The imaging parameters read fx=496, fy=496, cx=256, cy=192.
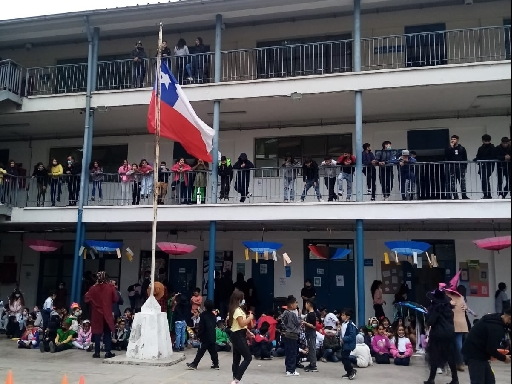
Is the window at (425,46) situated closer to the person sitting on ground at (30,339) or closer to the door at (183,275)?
the door at (183,275)

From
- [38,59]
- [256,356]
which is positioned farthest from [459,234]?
[38,59]

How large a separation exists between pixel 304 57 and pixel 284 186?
4264 millimetres

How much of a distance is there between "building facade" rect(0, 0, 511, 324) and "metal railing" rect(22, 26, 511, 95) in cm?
5

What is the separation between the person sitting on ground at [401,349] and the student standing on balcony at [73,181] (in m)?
10.0

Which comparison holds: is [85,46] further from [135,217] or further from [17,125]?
[135,217]

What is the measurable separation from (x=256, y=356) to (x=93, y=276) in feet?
24.6

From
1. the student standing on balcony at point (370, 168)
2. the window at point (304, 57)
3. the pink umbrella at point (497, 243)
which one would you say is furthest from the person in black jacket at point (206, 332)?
the window at point (304, 57)

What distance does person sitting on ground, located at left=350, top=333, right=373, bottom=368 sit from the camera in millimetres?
10391

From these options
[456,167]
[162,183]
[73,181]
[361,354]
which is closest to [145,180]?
[162,183]

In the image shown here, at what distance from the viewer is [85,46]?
56.1 feet

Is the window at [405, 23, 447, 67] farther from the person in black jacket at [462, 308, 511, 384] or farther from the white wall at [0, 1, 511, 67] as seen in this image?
the person in black jacket at [462, 308, 511, 384]

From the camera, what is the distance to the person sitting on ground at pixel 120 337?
11.8 m

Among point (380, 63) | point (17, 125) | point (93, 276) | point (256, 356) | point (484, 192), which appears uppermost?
point (380, 63)

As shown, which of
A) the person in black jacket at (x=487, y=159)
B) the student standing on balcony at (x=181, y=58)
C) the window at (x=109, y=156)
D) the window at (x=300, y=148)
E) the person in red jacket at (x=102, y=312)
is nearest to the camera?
the person in red jacket at (x=102, y=312)
